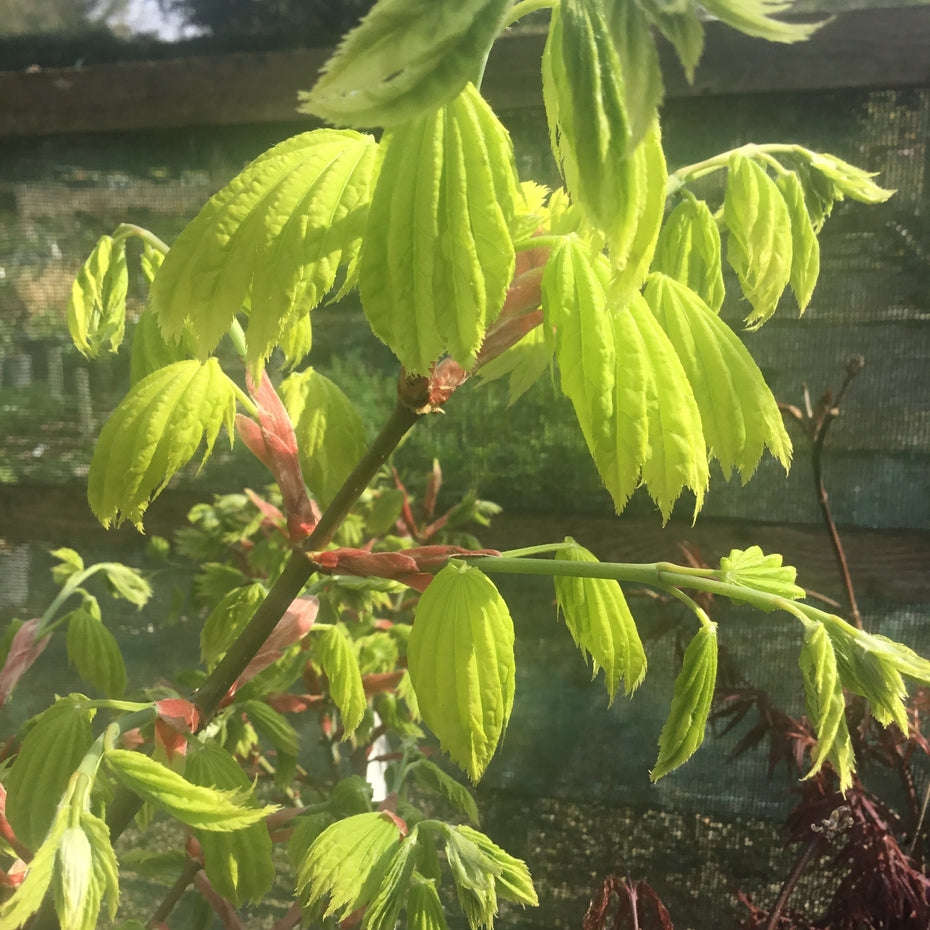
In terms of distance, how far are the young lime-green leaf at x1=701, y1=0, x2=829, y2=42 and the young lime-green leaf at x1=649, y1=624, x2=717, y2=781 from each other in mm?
255

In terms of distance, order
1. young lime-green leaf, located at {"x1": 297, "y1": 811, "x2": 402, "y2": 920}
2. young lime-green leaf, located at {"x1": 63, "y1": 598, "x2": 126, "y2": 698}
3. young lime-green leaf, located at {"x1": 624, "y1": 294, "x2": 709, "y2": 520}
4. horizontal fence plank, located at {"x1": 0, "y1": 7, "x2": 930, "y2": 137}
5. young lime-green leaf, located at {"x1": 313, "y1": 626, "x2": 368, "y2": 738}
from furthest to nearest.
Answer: horizontal fence plank, located at {"x1": 0, "y1": 7, "x2": 930, "y2": 137} < young lime-green leaf, located at {"x1": 63, "y1": 598, "x2": 126, "y2": 698} < young lime-green leaf, located at {"x1": 313, "y1": 626, "x2": 368, "y2": 738} < young lime-green leaf, located at {"x1": 297, "y1": 811, "x2": 402, "y2": 920} < young lime-green leaf, located at {"x1": 624, "y1": 294, "x2": 709, "y2": 520}

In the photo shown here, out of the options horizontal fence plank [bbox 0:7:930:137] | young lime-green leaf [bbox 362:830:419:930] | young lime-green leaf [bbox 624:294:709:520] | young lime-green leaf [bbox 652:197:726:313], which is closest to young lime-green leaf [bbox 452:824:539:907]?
young lime-green leaf [bbox 362:830:419:930]

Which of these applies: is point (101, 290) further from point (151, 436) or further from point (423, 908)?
point (423, 908)

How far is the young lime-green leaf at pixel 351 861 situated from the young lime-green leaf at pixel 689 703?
18 cm

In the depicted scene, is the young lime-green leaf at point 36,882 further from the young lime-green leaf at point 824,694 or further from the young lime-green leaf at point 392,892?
the young lime-green leaf at point 824,694

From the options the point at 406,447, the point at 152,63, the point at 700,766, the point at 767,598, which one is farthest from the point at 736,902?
the point at 152,63

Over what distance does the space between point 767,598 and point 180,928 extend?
1.13 meters

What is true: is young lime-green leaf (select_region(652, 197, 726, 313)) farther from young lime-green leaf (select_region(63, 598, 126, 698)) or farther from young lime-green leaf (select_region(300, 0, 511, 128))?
young lime-green leaf (select_region(63, 598, 126, 698))

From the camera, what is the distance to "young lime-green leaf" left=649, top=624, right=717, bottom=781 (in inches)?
13.4

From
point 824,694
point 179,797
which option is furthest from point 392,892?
point 824,694

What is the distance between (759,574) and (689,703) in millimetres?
86

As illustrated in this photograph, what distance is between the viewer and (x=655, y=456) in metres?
0.30

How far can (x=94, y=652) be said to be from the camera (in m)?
0.63

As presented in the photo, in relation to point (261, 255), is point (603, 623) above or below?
below
